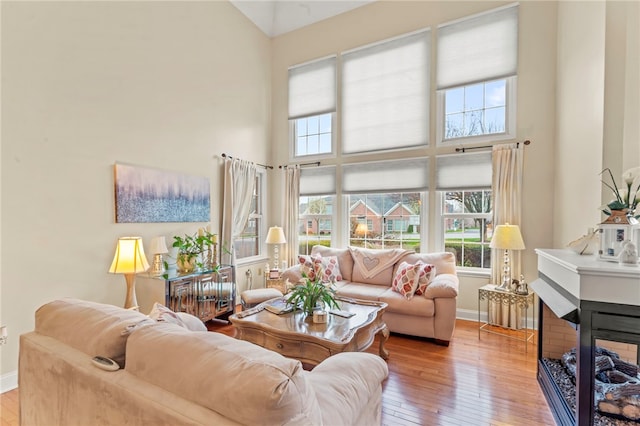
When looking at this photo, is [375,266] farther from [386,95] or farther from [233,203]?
[386,95]

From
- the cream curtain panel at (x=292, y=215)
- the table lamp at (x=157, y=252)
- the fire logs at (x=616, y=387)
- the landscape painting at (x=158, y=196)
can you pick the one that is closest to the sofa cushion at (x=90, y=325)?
the table lamp at (x=157, y=252)

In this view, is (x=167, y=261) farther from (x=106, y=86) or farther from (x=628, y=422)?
(x=628, y=422)

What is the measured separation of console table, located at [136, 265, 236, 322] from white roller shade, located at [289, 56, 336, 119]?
302 centimetres

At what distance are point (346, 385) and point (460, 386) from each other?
1.73 m

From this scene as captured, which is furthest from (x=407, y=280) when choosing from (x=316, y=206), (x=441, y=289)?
(x=316, y=206)

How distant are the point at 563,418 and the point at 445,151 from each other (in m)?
3.14

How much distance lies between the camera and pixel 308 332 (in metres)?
2.24

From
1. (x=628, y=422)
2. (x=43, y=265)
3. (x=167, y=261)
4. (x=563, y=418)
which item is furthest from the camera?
(x=167, y=261)

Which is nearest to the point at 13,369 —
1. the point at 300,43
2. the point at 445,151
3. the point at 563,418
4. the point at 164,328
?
the point at 164,328

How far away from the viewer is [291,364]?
867mm

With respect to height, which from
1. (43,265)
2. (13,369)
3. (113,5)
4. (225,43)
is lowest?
(13,369)

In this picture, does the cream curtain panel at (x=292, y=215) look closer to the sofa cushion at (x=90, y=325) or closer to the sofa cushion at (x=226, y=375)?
the sofa cushion at (x=90, y=325)

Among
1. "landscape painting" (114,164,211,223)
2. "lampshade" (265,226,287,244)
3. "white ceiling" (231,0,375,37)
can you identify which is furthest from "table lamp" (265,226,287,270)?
"white ceiling" (231,0,375,37)

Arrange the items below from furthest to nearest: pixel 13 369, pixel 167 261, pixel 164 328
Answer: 1. pixel 167 261
2. pixel 13 369
3. pixel 164 328
